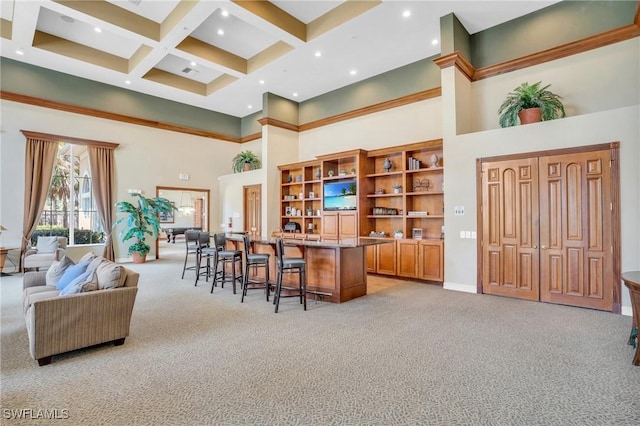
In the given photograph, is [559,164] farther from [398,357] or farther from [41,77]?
[41,77]

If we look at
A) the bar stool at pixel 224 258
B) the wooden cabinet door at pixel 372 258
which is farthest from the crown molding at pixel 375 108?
the bar stool at pixel 224 258

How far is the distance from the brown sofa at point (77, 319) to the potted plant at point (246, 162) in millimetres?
7329

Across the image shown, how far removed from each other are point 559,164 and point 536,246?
1.27m

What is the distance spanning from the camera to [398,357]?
3078mm

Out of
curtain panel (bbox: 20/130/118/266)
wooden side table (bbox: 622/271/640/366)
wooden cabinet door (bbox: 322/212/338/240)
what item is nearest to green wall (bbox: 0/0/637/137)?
curtain panel (bbox: 20/130/118/266)

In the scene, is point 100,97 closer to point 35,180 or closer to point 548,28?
point 35,180

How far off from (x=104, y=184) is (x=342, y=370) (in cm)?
881

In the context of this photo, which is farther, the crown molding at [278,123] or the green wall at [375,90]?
the crown molding at [278,123]

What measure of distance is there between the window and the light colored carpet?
4.54m

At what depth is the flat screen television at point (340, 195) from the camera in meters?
7.63

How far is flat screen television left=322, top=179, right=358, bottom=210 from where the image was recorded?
7629 millimetres

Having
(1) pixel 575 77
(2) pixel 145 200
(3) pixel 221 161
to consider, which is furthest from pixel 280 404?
(3) pixel 221 161

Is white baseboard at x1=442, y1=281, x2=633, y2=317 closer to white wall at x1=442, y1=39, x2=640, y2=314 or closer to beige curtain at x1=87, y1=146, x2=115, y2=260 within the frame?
white wall at x1=442, y1=39, x2=640, y2=314

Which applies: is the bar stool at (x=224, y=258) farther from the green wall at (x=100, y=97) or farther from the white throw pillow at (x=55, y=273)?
the green wall at (x=100, y=97)
